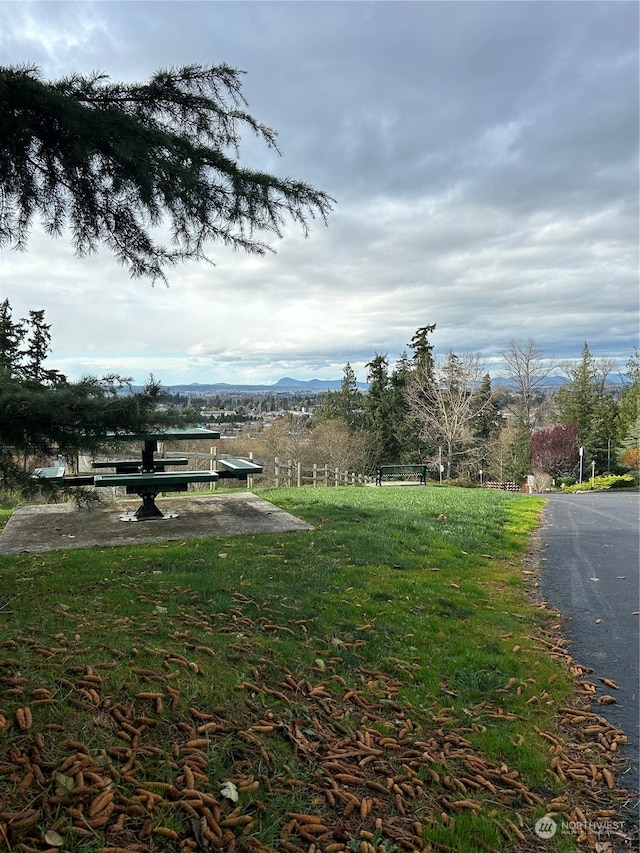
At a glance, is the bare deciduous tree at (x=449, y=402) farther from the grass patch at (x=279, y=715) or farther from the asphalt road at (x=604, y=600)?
the grass patch at (x=279, y=715)

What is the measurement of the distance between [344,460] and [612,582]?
31.6m

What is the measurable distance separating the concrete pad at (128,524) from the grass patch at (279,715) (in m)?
1.39

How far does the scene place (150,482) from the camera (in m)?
7.12

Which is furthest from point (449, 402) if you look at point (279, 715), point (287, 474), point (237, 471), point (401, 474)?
point (279, 715)

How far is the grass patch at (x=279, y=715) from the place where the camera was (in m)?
2.02

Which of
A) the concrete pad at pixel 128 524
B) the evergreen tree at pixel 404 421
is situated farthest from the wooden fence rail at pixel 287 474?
the evergreen tree at pixel 404 421

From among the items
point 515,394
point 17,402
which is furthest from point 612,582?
point 515,394

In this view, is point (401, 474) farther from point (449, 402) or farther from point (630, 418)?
point (630, 418)

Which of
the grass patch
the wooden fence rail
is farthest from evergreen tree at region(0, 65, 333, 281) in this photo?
the wooden fence rail

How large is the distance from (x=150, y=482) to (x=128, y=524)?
0.70 meters

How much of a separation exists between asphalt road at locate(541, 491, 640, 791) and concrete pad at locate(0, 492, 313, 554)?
11.2ft

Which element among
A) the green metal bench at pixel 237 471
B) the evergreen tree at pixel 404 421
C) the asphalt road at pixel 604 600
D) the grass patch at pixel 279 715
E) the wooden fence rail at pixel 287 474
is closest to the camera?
the grass patch at pixel 279 715

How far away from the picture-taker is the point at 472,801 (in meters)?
2.28

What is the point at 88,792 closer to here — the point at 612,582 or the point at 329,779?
the point at 329,779
